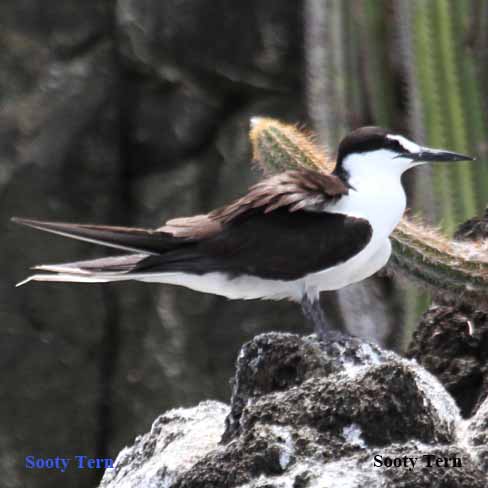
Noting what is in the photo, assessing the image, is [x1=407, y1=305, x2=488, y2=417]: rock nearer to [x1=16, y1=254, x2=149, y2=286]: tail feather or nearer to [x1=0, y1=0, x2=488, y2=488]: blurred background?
[x1=16, y1=254, x2=149, y2=286]: tail feather

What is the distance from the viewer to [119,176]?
953 centimetres

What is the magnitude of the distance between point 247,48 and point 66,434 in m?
2.88

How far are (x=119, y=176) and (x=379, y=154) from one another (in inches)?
186

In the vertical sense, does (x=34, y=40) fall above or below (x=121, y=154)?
above

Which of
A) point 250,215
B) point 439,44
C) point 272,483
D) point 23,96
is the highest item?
point 23,96

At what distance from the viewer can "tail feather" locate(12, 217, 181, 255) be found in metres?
4.67

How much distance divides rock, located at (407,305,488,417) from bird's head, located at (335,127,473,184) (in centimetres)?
54

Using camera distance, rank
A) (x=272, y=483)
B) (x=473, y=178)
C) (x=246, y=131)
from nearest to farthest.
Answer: (x=272, y=483), (x=473, y=178), (x=246, y=131)

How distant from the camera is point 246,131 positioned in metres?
9.31

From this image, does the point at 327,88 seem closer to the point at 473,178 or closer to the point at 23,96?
the point at 473,178

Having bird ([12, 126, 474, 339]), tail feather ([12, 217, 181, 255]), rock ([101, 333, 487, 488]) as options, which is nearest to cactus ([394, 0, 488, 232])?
bird ([12, 126, 474, 339])

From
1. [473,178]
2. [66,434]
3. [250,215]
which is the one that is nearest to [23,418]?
[66,434]

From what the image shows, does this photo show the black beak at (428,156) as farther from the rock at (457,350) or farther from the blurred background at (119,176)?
the blurred background at (119,176)

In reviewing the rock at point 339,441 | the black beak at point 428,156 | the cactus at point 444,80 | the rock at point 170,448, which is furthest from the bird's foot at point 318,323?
the cactus at point 444,80
